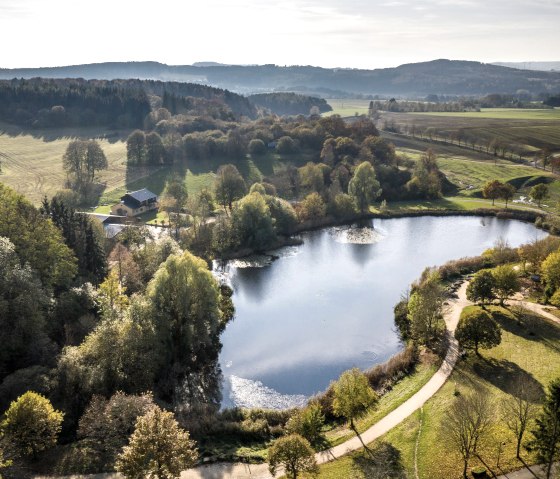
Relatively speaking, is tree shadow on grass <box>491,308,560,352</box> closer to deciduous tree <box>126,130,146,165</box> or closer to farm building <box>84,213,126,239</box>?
farm building <box>84,213,126,239</box>

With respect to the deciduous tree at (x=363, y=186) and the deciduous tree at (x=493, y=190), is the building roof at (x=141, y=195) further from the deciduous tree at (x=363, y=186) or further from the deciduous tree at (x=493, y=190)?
the deciduous tree at (x=493, y=190)

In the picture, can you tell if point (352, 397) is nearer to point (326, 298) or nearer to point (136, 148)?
point (326, 298)

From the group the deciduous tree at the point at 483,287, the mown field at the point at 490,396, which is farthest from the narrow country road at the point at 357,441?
the deciduous tree at the point at 483,287

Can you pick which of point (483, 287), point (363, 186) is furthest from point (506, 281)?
point (363, 186)

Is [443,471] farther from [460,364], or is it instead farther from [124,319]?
[124,319]

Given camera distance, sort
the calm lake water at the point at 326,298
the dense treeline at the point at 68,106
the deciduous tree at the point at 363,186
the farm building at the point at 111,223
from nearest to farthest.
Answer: the calm lake water at the point at 326,298 → the farm building at the point at 111,223 → the deciduous tree at the point at 363,186 → the dense treeline at the point at 68,106

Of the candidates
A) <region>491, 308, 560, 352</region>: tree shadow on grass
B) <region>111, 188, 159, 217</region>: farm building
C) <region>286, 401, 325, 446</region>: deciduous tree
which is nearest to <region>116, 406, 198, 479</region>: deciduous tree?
<region>286, 401, 325, 446</region>: deciduous tree
